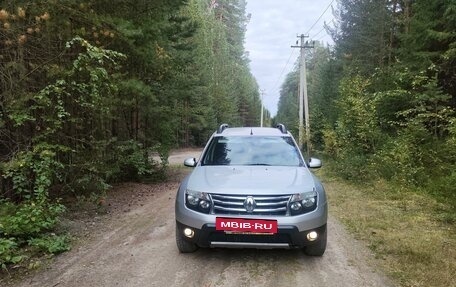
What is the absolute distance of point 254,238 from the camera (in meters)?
4.96

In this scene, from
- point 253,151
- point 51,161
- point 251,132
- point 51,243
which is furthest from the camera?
point 251,132

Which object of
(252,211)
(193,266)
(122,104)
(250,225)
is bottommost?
(193,266)

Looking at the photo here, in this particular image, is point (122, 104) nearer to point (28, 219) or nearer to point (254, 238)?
point (28, 219)

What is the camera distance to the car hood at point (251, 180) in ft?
16.6

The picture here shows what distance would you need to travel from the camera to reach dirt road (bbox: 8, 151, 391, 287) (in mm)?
4785

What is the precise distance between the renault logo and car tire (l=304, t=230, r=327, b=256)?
1.06 meters

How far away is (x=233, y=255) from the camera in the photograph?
5.66m

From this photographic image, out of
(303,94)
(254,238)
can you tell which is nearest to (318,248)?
(254,238)

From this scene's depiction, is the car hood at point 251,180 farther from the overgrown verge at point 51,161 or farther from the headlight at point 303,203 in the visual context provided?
the overgrown verge at point 51,161

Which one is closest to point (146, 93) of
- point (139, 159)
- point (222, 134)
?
point (139, 159)

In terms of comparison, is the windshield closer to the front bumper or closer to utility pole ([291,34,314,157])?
the front bumper

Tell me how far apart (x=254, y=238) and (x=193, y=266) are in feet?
3.06

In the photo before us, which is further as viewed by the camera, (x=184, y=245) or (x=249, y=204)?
(x=184, y=245)

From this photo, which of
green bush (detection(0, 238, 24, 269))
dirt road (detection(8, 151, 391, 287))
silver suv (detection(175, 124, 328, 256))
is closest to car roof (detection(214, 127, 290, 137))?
silver suv (detection(175, 124, 328, 256))
